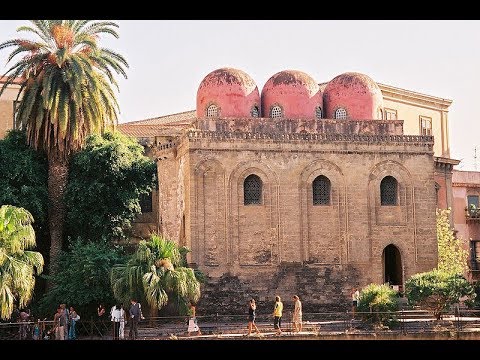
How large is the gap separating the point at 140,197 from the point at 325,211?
767 cm

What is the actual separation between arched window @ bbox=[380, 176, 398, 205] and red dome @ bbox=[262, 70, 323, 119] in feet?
12.6

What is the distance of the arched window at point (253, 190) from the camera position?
35344 millimetres

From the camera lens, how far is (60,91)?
3362cm

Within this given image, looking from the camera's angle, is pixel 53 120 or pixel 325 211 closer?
pixel 53 120

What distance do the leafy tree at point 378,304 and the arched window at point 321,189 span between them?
6468mm

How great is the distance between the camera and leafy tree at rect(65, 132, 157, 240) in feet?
113

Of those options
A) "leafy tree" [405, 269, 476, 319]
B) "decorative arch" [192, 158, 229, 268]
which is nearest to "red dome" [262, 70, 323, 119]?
"decorative arch" [192, 158, 229, 268]

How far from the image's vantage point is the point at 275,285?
34750 millimetres

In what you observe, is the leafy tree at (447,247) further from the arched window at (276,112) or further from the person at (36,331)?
the person at (36,331)

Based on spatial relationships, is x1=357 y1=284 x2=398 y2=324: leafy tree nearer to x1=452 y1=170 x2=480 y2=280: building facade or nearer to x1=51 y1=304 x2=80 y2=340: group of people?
x1=51 y1=304 x2=80 y2=340: group of people

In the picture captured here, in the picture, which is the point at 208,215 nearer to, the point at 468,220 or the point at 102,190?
the point at 102,190

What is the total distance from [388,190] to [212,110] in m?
7.72
